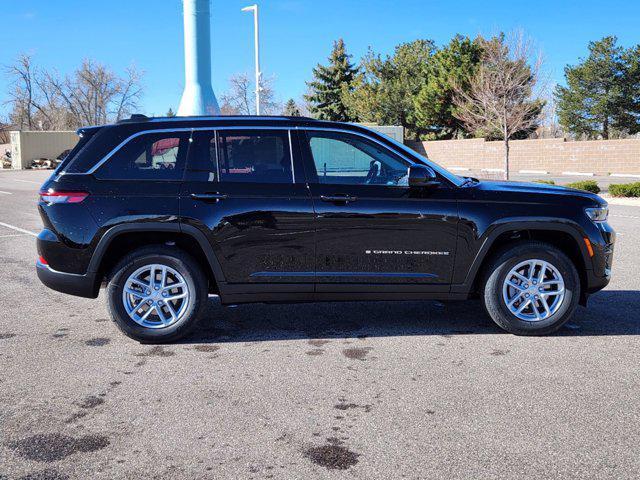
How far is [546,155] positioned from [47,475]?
137 ft

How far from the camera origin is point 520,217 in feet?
17.2

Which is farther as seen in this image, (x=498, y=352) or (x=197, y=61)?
(x=197, y=61)

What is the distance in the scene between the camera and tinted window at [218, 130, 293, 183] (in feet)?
17.0

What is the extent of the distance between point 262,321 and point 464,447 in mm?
2979

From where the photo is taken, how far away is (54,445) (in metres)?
3.40

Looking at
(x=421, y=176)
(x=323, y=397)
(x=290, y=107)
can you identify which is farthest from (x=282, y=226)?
(x=290, y=107)

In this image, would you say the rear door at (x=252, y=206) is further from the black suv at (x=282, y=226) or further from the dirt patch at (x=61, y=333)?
the dirt patch at (x=61, y=333)

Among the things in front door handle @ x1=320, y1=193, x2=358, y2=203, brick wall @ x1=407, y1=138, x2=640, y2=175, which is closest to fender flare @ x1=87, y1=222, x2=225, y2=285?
front door handle @ x1=320, y1=193, x2=358, y2=203

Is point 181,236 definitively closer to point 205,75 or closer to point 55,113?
point 205,75

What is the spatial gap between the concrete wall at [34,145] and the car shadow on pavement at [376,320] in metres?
51.7

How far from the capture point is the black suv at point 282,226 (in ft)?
16.7

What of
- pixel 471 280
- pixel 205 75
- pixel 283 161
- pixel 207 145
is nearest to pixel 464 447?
pixel 471 280

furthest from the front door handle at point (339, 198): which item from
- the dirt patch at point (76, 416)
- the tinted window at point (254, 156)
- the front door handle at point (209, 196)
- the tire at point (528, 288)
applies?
the dirt patch at point (76, 416)

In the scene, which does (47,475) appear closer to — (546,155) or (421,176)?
(421,176)
